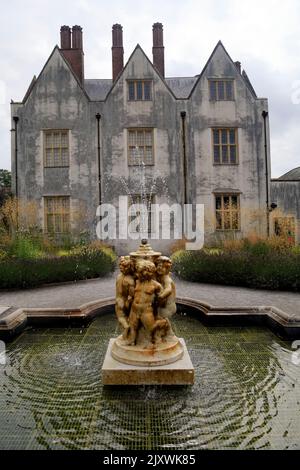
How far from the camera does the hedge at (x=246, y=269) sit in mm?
10289

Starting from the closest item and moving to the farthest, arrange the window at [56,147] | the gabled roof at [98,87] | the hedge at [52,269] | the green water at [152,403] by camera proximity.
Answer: the green water at [152,403] → the hedge at [52,269] → the window at [56,147] → the gabled roof at [98,87]

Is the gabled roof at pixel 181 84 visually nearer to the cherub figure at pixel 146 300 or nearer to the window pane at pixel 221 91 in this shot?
the window pane at pixel 221 91

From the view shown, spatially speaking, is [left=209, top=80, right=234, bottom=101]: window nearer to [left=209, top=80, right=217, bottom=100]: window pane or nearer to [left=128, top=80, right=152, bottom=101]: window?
[left=209, top=80, right=217, bottom=100]: window pane

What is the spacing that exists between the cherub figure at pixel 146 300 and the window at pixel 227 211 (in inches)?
619

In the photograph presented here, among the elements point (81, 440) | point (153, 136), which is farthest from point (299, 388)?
point (153, 136)

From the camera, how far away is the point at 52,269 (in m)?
11.6

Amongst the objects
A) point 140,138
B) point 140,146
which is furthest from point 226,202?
point 140,138

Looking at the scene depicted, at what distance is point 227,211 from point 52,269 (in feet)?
38.8

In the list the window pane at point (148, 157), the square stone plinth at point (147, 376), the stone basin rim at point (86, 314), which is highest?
the window pane at point (148, 157)

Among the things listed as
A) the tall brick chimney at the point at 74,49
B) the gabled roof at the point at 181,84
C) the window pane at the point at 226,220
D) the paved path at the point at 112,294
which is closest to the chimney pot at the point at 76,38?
the tall brick chimney at the point at 74,49

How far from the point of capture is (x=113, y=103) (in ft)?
65.3
